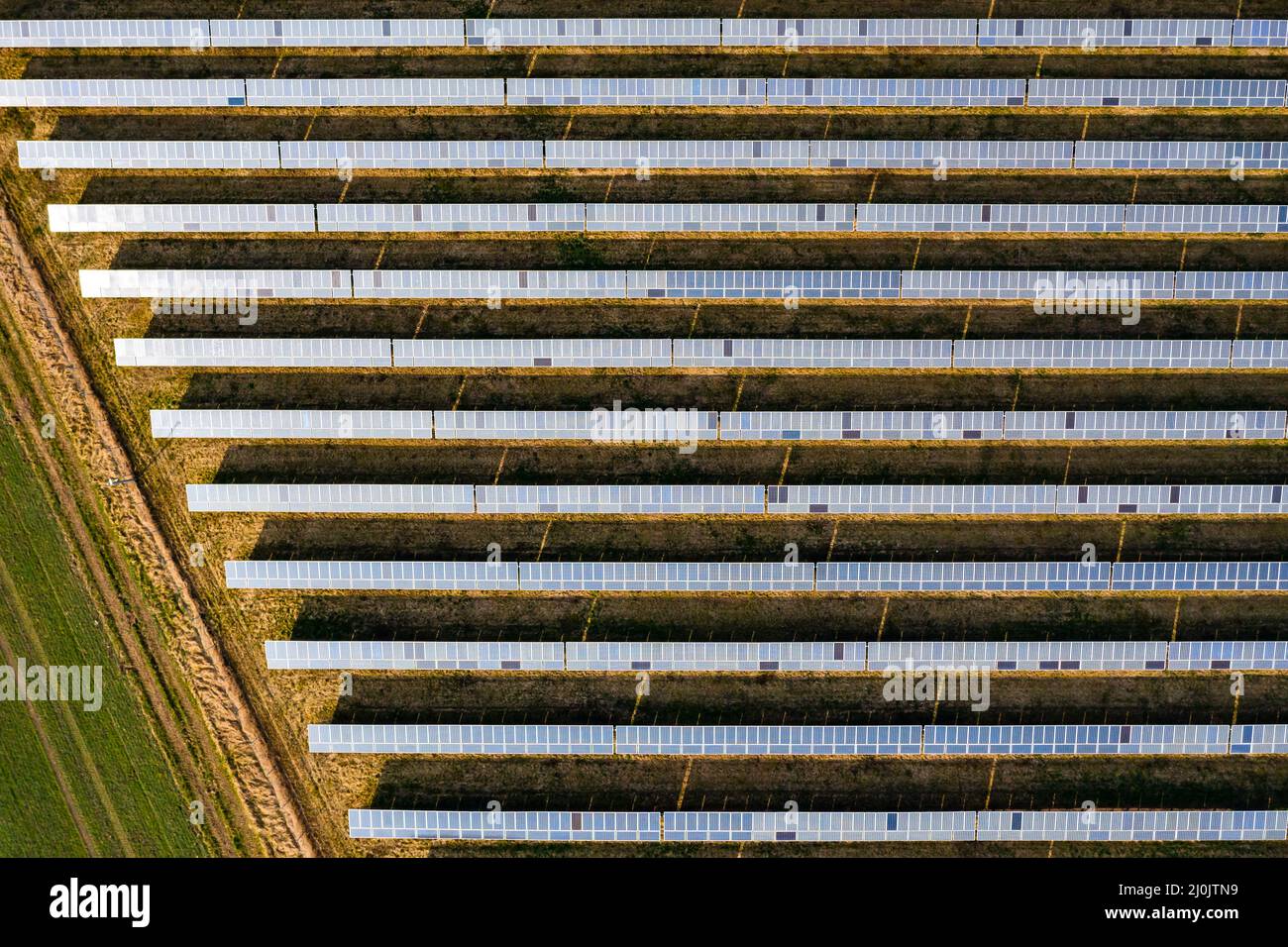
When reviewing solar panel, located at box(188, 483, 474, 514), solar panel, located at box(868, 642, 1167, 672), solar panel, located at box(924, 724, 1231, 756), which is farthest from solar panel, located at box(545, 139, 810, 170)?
solar panel, located at box(924, 724, 1231, 756)

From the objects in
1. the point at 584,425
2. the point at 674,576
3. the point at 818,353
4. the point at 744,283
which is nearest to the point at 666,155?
the point at 744,283

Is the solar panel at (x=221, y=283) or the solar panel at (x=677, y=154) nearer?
the solar panel at (x=677, y=154)

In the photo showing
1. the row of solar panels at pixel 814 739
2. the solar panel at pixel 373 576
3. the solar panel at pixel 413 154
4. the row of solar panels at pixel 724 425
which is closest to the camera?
the row of solar panels at pixel 724 425

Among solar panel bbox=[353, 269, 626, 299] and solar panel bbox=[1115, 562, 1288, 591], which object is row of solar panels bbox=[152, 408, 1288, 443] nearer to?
solar panel bbox=[353, 269, 626, 299]

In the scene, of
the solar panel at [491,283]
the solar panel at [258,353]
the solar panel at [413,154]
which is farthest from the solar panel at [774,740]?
Answer: the solar panel at [413,154]

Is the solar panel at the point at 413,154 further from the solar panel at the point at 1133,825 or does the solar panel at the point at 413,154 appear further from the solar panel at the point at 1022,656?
the solar panel at the point at 1133,825
